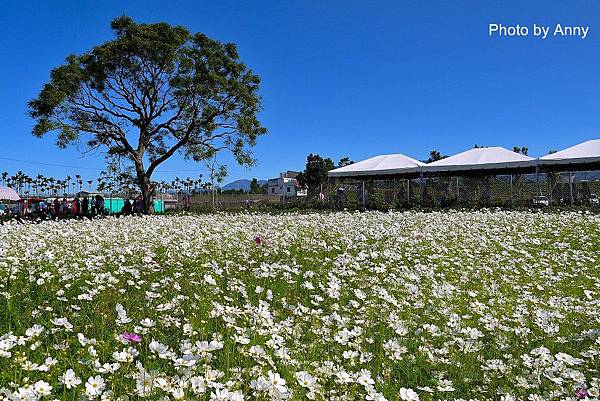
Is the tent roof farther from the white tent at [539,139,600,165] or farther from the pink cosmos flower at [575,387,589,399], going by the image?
the pink cosmos flower at [575,387,589,399]

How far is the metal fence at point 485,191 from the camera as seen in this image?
1962 centimetres

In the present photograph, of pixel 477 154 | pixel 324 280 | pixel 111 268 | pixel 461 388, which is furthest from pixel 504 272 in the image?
pixel 477 154

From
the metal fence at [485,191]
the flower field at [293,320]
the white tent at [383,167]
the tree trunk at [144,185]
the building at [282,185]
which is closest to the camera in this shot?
the flower field at [293,320]

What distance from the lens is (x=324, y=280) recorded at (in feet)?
16.8

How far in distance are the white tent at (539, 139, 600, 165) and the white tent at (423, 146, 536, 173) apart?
616 mm

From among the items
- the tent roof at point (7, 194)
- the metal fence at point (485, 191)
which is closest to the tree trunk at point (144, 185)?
the metal fence at point (485, 191)

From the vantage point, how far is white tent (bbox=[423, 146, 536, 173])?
20125 millimetres

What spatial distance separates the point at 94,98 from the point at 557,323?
923 inches

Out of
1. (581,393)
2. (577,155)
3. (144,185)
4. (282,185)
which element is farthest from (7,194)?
(581,393)

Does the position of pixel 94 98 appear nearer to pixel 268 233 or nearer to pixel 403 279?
pixel 268 233

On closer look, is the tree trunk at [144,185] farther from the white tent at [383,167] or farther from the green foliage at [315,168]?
the green foliage at [315,168]

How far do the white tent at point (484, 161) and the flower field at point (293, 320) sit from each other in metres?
13.5

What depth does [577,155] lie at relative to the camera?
18844mm

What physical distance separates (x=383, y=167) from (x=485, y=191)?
4772 mm
